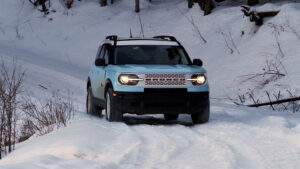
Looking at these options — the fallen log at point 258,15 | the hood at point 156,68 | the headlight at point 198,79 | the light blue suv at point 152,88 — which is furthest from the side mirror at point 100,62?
the fallen log at point 258,15

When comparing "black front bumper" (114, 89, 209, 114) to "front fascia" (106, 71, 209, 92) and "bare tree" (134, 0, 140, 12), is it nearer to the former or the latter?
"front fascia" (106, 71, 209, 92)

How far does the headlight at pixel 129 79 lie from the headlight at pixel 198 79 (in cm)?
94

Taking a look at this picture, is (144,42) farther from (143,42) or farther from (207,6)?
(207,6)

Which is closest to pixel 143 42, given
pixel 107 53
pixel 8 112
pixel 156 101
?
pixel 107 53

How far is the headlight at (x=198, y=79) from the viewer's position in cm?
1103

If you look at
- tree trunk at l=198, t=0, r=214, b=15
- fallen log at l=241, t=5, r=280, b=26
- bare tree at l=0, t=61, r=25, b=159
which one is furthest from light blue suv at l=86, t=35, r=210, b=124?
tree trunk at l=198, t=0, r=214, b=15

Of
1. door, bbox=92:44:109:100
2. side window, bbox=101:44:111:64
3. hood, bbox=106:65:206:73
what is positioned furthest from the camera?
side window, bbox=101:44:111:64

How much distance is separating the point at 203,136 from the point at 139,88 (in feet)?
5.58

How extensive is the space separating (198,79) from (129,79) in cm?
121

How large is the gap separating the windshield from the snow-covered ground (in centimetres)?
117

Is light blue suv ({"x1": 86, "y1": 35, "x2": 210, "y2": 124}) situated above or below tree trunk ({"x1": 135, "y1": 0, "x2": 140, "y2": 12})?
below

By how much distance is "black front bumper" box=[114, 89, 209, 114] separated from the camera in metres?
10.7

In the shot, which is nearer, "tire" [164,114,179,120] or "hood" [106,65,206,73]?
"hood" [106,65,206,73]

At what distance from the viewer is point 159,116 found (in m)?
14.3
